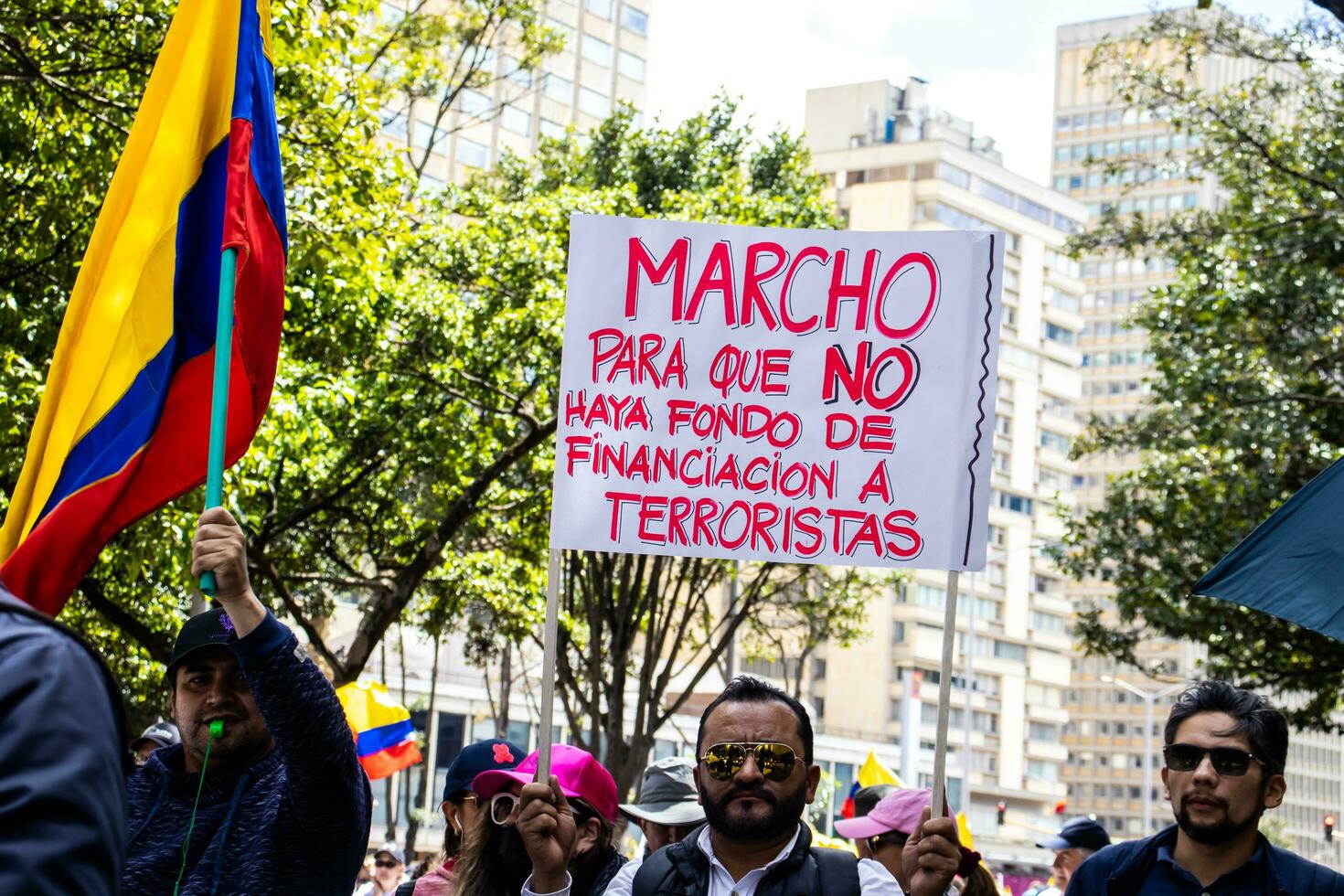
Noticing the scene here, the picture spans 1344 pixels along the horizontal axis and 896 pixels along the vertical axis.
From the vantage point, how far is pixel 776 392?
210 inches

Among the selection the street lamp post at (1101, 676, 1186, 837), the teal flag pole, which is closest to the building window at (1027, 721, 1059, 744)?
the street lamp post at (1101, 676, 1186, 837)

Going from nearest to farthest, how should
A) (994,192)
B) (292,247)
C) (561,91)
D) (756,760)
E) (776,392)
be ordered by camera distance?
(756,760) < (776,392) < (292,247) < (561,91) < (994,192)

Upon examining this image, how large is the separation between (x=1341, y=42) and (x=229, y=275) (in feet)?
51.0

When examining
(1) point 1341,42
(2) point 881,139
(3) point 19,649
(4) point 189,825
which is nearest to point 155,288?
(4) point 189,825

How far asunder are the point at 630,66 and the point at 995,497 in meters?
32.9

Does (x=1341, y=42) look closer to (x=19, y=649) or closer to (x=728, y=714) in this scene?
(x=728, y=714)

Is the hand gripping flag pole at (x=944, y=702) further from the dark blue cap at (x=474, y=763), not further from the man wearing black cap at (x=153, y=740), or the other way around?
the man wearing black cap at (x=153, y=740)

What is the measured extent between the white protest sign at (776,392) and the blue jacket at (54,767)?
3.40 m

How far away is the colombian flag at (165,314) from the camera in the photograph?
4172mm

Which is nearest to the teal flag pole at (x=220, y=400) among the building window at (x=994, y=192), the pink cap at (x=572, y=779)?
the pink cap at (x=572, y=779)

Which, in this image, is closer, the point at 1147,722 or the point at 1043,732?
the point at 1147,722

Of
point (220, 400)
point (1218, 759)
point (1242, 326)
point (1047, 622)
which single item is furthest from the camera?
point (1047, 622)

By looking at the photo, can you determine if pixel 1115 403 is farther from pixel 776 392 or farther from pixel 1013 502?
pixel 776 392

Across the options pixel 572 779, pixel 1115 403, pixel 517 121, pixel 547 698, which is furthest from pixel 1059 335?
pixel 547 698
